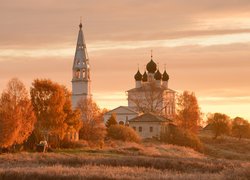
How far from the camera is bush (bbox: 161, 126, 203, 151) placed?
8212 cm

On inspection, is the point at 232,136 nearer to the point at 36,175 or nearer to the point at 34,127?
the point at 34,127

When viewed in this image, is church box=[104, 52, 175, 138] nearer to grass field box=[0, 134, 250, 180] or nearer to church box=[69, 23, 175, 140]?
church box=[69, 23, 175, 140]

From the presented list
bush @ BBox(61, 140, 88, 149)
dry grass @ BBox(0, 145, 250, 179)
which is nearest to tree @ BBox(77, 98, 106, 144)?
bush @ BBox(61, 140, 88, 149)

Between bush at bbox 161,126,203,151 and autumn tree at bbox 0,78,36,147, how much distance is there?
2357 centimetres

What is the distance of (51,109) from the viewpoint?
2643 inches

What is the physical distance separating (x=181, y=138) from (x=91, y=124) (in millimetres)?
9995

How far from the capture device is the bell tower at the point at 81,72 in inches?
4990

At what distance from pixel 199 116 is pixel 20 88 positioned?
45.9m

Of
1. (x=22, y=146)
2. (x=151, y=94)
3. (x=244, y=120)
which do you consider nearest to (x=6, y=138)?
(x=22, y=146)

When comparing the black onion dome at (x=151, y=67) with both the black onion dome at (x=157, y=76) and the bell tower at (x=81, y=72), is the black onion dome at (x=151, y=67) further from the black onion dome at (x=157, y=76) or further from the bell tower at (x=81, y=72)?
the bell tower at (x=81, y=72)

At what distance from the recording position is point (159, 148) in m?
73.1

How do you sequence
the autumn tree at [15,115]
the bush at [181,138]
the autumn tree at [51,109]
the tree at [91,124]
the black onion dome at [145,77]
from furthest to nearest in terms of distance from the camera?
the black onion dome at [145,77], the bush at [181,138], the tree at [91,124], the autumn tree at [51,109], the autumn tree at [15,115]

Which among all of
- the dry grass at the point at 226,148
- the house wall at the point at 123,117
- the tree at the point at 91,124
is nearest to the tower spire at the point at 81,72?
the house wall at the point at 123,117

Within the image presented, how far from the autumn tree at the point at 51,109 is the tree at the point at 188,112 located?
99.8 ft
